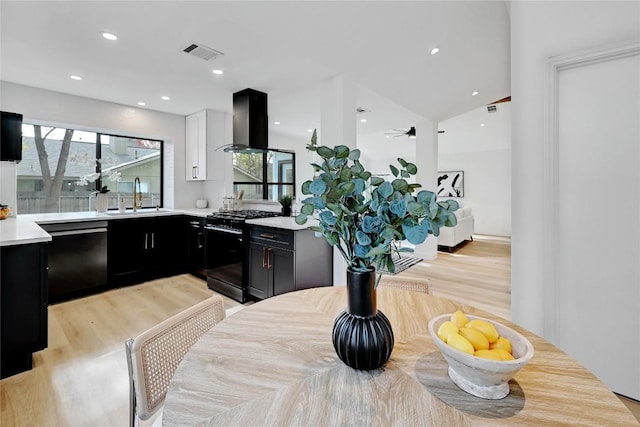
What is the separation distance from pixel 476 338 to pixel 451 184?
907cm

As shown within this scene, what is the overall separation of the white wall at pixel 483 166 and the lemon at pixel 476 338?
742 centimetres

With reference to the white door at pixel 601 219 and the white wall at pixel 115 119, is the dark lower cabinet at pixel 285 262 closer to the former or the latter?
the white door at pixel 601 219

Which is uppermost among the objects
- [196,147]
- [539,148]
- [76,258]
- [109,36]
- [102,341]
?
[109,36]

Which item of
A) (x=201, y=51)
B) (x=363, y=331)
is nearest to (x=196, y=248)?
(x=201, y=51)

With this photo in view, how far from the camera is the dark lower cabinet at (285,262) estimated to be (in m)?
2.90

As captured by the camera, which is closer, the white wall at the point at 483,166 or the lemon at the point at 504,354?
the lemon at the point at 504,354

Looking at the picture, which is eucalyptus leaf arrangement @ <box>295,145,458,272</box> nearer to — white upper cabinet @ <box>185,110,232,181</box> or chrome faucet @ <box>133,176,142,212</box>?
white upper cabinet @ <box>185,110,232,181</box>

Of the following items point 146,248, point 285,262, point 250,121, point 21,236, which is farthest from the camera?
point 146,248

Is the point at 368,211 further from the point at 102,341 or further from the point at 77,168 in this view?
the point at 77,168

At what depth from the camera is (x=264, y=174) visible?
240 inches

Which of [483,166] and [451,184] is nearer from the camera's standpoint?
[483,166]

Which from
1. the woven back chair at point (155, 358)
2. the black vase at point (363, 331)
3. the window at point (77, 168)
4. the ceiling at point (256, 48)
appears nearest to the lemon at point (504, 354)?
the black vase at point (363, 331)

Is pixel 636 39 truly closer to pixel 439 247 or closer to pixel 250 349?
pixel 250 349

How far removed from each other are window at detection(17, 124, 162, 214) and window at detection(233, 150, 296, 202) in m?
1.40
